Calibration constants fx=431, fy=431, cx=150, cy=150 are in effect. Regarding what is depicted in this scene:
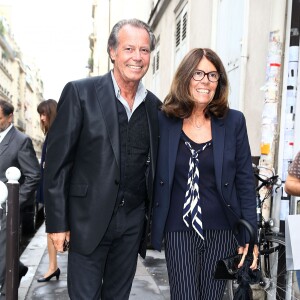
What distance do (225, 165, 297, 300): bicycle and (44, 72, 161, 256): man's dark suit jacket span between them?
197 centimetres

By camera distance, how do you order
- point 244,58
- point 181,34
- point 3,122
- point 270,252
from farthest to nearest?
point 181,34 < point 244,58 < point 3,122 < point 270,252

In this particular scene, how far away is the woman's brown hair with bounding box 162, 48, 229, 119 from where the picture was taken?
2.50m

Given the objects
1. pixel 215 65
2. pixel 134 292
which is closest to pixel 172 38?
pixel 134 292

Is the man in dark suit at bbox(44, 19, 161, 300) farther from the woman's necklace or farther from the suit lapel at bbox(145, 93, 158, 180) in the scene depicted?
the woman's necklace

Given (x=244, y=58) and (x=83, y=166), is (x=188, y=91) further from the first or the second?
(x=244, y=58)

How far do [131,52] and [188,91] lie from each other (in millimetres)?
403

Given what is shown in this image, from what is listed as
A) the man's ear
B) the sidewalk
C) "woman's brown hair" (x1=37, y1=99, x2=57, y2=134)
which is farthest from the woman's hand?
"woman's brown hair" (x1=37, y1=99, x2=57, y2=134)

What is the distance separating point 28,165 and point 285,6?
9.47 feet

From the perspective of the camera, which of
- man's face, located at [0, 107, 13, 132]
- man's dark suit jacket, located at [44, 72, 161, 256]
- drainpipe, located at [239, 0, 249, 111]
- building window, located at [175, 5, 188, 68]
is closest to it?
man's dark suit jacket, located at [44, 72, 161, 256]

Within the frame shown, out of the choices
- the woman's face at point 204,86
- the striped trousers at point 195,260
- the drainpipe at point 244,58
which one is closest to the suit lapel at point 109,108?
the woman's face at point 204,86

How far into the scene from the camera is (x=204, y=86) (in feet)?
8.21

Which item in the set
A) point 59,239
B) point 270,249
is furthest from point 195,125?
point 270,249

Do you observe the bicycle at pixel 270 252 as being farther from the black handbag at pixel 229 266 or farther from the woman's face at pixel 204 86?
the woman's face at pixel 204 86

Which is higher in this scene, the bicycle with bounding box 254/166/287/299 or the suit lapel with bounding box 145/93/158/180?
the suit lapel with bounding box 145/93/158/180
